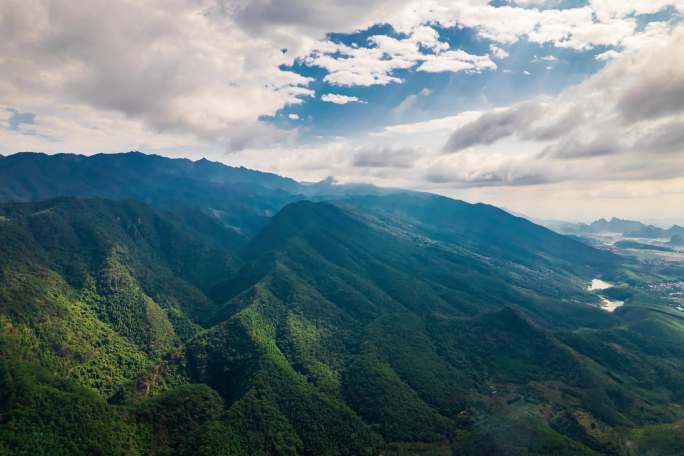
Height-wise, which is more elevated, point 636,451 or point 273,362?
point 273,362

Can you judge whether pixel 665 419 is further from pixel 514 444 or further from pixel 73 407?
pixel 73 407

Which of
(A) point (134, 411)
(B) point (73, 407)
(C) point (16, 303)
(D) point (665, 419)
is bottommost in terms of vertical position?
(D) point (665, 419)

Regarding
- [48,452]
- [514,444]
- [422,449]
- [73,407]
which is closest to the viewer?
[48,452]

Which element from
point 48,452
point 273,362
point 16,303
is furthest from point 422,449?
point 16,303

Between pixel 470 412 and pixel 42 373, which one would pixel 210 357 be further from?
pixel 470 412

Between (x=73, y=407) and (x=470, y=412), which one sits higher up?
(x=73, y=407)

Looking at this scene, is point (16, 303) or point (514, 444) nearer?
point (514, 444)

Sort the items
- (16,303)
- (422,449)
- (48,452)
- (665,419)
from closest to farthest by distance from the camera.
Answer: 1. (48,452)
2. (422,449)
3. (665,419)
4. (16,303)

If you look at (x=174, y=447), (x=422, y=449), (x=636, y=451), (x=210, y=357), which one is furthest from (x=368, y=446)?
(x=636, y=451)

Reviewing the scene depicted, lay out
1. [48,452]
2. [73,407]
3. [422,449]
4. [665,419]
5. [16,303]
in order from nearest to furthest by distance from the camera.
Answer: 1. [48,452]
2. [73,407]
3. [422,449]
4. [665,419]
5. [16,303]
